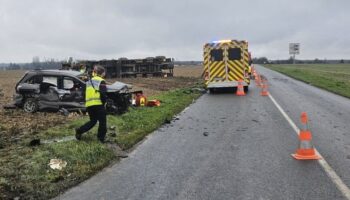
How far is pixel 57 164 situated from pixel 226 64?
64.6ft

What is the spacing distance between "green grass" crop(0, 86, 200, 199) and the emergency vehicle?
14.0m

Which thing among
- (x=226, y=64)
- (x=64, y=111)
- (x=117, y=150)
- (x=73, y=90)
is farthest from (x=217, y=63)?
(x=117, y=150)

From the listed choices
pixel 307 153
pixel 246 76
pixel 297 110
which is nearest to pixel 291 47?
pixel 246 76

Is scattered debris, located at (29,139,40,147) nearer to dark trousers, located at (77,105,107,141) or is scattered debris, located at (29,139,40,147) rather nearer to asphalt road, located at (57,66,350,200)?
dark trousers, located at (77,105,107,141)

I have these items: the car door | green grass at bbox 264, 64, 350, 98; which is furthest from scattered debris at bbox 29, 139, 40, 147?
green grass at bbox 264, 64, 350, 98

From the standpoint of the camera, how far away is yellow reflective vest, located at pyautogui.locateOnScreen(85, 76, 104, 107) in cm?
1080

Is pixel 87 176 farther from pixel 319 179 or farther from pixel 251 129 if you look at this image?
pixel 251 129

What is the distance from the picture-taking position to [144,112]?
16891 millimetres

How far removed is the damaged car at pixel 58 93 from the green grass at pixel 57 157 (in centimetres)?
232

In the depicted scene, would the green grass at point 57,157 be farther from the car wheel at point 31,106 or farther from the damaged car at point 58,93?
the car wheel at point 31,106

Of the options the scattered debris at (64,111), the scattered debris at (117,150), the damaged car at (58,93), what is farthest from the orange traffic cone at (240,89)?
the scattered debris at (117,150)

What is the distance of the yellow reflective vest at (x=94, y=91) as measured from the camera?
10.8 m

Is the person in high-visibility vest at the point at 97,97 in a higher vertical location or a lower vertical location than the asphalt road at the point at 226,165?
higher

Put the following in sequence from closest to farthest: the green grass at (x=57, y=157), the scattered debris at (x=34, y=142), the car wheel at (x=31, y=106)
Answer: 1. the green grass at (x=57, y=157)
2. the scattered debris at (x=34, y=142)
3. the car wheel at (x=31, y=106)
